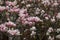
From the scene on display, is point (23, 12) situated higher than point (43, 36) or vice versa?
point (23, 12)

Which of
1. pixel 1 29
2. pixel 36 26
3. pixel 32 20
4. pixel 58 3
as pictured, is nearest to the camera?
pixel 1 29

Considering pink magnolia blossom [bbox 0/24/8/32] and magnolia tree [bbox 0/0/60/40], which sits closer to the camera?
pink magnolia blossom [bbox 0/24/8/32]

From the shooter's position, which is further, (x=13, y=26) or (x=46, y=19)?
(x=46, y=19)

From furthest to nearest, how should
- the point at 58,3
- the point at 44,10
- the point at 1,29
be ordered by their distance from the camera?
1. the point at 58,3
2. the point at 44,10
3. the point at 1,29

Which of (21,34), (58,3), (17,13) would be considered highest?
(58,3)

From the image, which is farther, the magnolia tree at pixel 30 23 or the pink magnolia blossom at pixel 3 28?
the magnolia tree at pixel 30 23

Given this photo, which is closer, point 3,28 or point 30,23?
point 3,28

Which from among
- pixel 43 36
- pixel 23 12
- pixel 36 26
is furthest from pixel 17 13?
pixel 43 36

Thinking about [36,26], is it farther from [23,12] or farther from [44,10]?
[44,10]
